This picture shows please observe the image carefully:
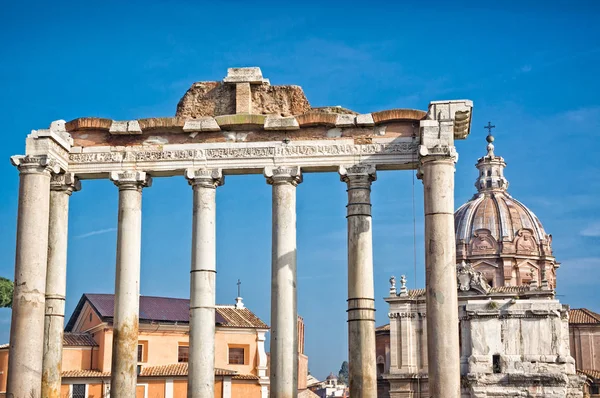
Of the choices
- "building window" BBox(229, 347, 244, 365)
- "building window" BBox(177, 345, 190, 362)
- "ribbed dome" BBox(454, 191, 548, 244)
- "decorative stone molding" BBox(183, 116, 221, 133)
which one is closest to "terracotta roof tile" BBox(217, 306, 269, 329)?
"building window" BBox(229, 347, 244, 365)

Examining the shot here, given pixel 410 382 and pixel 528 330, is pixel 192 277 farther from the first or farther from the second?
pixel 410 382

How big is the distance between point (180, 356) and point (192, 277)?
2969cm

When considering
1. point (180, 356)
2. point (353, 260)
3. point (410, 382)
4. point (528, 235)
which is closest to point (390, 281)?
point (410, 382)

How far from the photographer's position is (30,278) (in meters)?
23.3

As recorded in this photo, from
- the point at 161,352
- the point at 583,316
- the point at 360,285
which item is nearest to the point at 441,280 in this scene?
the point at 360,285

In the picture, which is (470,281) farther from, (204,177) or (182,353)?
(204,177)

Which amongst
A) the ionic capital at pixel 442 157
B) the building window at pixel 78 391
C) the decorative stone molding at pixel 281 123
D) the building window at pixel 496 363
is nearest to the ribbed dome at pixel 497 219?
the building window at pixel 496 363

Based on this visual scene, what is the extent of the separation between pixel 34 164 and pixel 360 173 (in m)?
8.33

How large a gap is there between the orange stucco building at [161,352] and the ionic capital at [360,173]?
27234mm

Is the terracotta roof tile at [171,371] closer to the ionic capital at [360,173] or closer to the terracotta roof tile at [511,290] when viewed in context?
the ionic capital at [360,173]

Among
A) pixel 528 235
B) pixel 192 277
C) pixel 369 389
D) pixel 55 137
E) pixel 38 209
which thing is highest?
pixel 528 235

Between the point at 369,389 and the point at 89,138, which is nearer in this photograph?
the point at 369,389

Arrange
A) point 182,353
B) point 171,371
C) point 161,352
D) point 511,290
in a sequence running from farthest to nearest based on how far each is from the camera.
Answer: point 511,290 < point 182,353 < point 161,352 < point 171,371

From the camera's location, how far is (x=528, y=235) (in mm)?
85750
